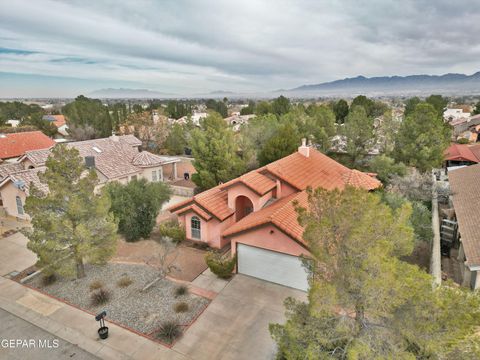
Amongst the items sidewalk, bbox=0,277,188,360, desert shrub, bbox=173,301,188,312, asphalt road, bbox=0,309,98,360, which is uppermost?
desert shrub, bbox=173,301,188,312

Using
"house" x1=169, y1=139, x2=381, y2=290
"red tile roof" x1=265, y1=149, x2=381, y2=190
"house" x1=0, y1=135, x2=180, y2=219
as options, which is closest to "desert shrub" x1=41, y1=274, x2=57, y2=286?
"house" x1=169, y1=139, x2=381, y2=290

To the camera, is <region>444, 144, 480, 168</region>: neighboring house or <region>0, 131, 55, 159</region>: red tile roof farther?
<region>444, 144, 480, 168</region>: neighboring house

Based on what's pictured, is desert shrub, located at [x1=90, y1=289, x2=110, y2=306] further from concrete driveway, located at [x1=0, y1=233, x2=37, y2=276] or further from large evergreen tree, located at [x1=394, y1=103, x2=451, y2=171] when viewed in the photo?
large evergreen tree, located at [x1=394, y1=103, x2=451, y2=171]

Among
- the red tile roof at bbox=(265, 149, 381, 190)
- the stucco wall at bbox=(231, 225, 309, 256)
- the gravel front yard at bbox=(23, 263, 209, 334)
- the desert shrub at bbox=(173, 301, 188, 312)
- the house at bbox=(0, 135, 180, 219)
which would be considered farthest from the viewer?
the house at bbox=(0, 135, 180, 219)

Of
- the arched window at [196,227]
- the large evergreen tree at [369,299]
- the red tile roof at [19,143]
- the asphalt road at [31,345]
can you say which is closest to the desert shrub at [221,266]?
the arched window at [196,227]

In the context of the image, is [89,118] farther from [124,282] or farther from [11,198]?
[124,282]

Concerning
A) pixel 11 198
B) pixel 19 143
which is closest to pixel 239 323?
pixel 11 198
